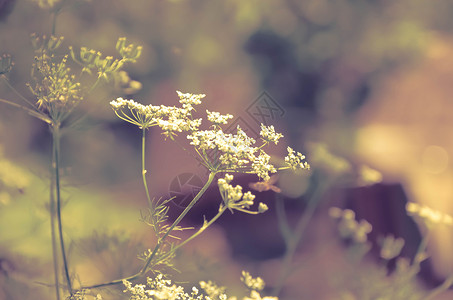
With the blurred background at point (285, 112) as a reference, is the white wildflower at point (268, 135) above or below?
below

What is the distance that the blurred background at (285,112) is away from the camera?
7.09ft

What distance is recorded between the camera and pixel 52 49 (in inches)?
31.9

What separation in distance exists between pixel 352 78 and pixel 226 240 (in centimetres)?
165

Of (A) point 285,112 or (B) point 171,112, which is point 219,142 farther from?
(A) point 285,112

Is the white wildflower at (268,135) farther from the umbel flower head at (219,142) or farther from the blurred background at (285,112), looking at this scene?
the blurred background at (285,112)

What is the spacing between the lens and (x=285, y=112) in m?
2.15

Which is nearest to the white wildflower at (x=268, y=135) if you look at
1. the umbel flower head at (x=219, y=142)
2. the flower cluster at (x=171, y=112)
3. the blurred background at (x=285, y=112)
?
the umbel flower head at (x=219, y=142)

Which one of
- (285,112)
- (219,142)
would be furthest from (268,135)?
(285,112)

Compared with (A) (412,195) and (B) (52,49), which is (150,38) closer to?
(B) (52,49)

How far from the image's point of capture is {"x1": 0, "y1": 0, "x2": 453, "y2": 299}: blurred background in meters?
2.16

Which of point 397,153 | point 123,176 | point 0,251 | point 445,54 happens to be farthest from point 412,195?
point 0,251

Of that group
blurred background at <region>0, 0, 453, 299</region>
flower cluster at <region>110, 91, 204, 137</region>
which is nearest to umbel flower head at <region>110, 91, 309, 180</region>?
flower cluster at <region>110, 91, 204, 137</region>

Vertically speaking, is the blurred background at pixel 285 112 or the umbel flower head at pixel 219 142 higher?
the blurred background at pixel 285 112

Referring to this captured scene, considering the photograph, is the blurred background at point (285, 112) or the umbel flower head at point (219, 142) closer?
the umbel flower head at point (219, 142)
